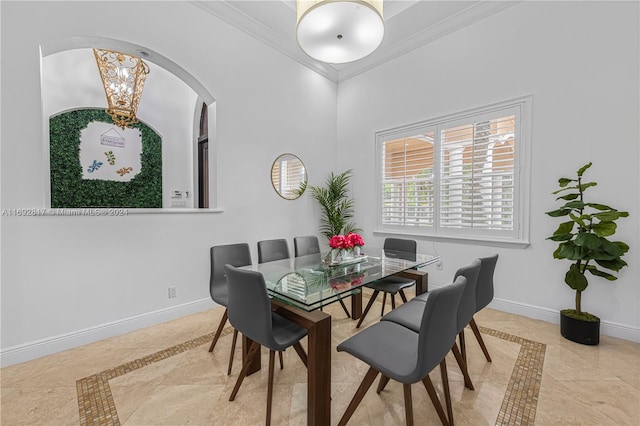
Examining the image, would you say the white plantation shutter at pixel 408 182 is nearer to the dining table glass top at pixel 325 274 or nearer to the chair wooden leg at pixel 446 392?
the dining table glass top at pixel 325 274

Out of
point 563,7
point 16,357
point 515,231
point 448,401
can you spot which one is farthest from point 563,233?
point 16,357

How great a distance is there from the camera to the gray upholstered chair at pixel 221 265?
2.32 metres

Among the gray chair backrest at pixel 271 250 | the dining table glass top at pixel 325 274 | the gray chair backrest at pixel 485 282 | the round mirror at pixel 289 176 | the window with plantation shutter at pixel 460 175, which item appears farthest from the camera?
the round mirror at pixel 289 176

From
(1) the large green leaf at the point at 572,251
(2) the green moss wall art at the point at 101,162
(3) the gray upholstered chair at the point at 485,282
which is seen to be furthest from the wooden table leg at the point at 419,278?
(2) the green moss wall art at the point at 101,162

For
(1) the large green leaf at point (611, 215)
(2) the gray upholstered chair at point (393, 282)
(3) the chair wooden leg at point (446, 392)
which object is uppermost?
(1) the large green leaf at point (611, 215)

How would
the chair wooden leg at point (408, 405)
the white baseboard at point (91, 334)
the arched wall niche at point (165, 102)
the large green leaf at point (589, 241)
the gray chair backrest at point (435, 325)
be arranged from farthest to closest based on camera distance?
the arched wall niche at point (165, 102)
the large green leaf at point (589, 241)
the white baseboard at point (91, 334)
the chair wooden leg at point (408, 405)
the gray chair backrest at point (435, 325)

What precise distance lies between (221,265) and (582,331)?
3330 millimetres

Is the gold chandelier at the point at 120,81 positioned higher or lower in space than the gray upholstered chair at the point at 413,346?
higher

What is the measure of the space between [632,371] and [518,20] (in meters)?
3.53

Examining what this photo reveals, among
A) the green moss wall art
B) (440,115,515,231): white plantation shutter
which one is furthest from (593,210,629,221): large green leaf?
the green moss wall art

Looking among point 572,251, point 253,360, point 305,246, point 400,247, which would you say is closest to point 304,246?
point 305,246

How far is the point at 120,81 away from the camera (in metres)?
3.09

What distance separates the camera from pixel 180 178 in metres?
4.97

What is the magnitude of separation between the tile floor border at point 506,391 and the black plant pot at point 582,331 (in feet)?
1.08
